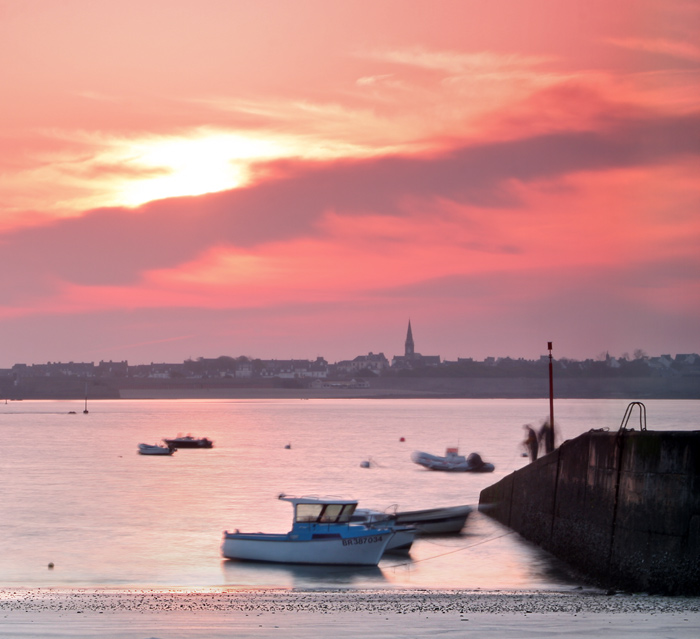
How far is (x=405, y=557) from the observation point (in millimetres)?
28953

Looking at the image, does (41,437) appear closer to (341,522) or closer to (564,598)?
(341,522)

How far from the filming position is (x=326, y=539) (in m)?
26.3

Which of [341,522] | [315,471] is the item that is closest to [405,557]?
[341,522]

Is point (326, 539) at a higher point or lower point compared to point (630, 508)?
Result: lower

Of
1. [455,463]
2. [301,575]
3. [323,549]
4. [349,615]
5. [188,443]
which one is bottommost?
[188,443]

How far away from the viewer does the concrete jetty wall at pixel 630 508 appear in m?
17.5

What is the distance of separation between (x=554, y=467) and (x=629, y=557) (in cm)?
593

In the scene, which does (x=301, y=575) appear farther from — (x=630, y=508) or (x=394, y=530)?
(x=630, y=508)

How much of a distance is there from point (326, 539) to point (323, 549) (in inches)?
12.2

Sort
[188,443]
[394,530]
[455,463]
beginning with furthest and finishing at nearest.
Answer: [188,443], [455,463], [394,530]

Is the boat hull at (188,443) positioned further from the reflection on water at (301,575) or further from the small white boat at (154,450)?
the reflection on water at (301,575)

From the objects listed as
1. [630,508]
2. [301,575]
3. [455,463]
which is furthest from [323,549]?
[455,463]

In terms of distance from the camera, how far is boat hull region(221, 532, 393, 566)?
86.3 feet

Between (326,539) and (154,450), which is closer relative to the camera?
(326,539)
